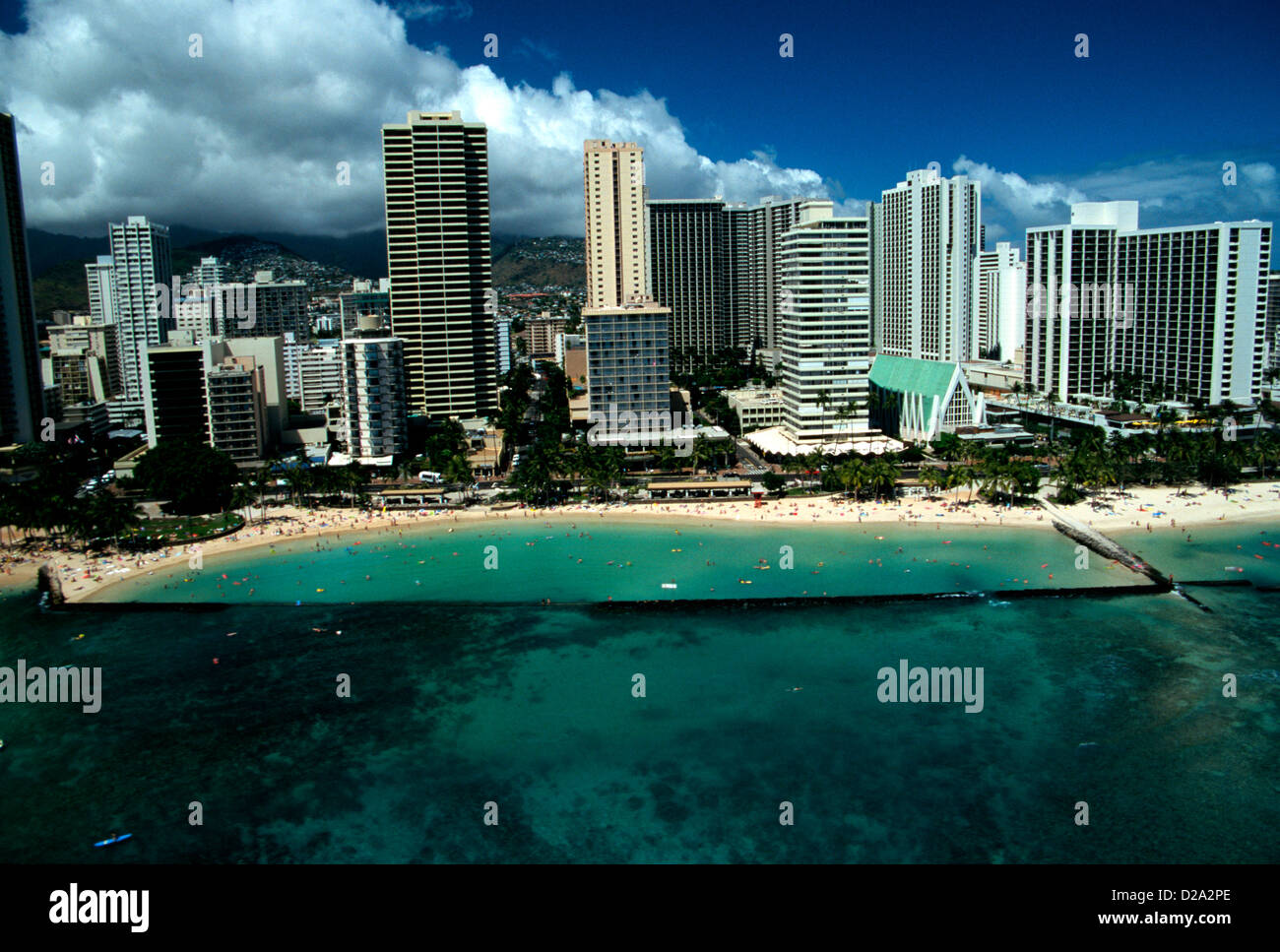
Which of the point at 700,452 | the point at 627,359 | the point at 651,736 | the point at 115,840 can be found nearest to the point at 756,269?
the point at 627,359

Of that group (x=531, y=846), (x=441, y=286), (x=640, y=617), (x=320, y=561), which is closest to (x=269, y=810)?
(x=531, y=846)

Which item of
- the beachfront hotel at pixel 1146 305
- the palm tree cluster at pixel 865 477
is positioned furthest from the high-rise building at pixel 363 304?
the beachfront hotel at pixel 1146 305

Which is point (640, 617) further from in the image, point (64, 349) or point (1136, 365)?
point (64, 349)

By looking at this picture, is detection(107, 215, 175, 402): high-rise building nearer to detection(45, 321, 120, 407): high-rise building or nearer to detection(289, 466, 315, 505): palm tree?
detection(45, 321, 120, 407): high-rise building

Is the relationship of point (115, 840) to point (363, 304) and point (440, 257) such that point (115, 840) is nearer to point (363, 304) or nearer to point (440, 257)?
point (440, 257)

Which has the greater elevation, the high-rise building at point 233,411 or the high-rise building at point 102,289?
the high-rise building at point 102,289

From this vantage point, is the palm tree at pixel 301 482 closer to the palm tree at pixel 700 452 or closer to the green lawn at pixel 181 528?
the green lawn at pixel 181 528
